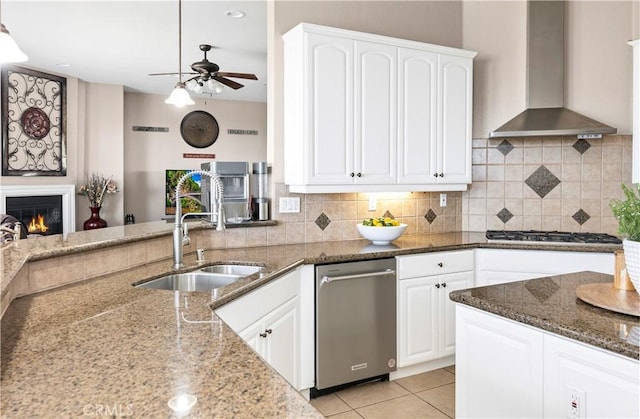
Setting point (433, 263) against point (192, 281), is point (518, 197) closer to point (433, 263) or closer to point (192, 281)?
point (433, 263)

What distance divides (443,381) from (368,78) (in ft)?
6.96

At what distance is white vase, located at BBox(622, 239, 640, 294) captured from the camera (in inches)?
55.9

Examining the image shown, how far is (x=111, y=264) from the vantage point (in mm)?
2125

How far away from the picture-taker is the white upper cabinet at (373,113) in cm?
305

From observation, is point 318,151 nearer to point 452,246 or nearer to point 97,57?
point 452,246

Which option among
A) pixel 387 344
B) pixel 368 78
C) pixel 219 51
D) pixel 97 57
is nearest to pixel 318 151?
pixel 368 78

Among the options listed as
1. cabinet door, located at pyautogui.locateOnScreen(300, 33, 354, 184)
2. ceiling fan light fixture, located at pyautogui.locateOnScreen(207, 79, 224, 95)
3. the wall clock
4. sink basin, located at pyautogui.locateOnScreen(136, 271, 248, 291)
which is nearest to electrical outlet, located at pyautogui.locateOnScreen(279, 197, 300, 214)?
cabinet door, located at pyautogui.locateOnScreen(300, 33, 354, 184)

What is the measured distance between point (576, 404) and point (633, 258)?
0.49m

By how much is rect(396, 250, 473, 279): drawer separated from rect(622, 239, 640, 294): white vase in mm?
1571

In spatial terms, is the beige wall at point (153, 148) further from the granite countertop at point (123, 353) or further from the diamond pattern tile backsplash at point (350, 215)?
the granite countertop at point (123, 353)

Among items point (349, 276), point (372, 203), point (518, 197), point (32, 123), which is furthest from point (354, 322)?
point (32, 123)

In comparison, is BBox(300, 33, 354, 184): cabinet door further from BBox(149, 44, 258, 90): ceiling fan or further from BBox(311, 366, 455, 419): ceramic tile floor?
BBox(149, 44, 258, 90): ceiling fan

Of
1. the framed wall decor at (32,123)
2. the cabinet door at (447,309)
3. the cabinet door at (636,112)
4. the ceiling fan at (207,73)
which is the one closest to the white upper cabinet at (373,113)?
the cabinet door at (447,309)

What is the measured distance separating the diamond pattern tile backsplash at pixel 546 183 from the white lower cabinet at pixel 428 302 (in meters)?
0.89
